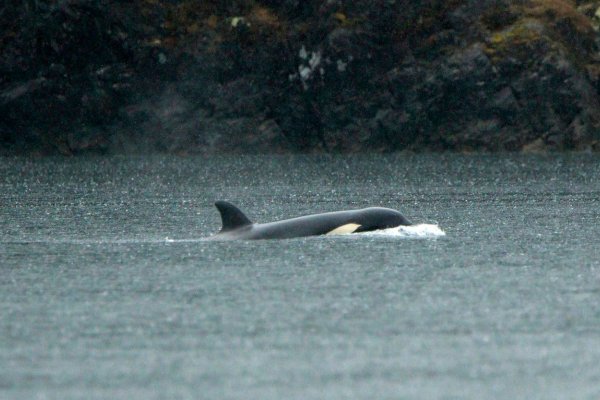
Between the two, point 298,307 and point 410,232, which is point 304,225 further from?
point 298,307

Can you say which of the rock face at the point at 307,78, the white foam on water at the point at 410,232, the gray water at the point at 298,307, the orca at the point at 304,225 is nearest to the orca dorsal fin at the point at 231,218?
the orca at the point at 304,225

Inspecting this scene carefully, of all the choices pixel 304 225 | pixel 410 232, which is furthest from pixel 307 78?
pixel 410 232

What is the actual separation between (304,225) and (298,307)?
895cm

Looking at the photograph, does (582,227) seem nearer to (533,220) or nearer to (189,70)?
(533,220)

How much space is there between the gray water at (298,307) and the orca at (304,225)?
0.61m

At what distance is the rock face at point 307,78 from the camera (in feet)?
252

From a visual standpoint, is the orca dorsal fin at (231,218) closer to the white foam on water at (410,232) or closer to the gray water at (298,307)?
the gray water at (298,307)

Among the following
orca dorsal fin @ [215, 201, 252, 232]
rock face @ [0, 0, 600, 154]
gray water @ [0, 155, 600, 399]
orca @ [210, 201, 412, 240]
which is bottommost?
gray water @ [0, 155, 600, 399]

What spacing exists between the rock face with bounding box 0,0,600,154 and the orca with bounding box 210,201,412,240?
173 feet

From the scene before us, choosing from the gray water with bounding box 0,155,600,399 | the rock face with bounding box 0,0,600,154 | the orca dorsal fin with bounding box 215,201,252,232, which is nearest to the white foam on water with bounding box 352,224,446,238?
the gray water with bounding box 0,155,600,399

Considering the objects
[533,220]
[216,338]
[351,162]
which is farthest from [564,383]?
[351,162]

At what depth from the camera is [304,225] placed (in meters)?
25.1

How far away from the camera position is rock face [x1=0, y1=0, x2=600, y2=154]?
76875 millimetres

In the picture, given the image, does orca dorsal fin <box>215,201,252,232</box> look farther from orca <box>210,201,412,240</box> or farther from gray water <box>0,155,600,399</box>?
gray water <box>0,155,600,399</box>
